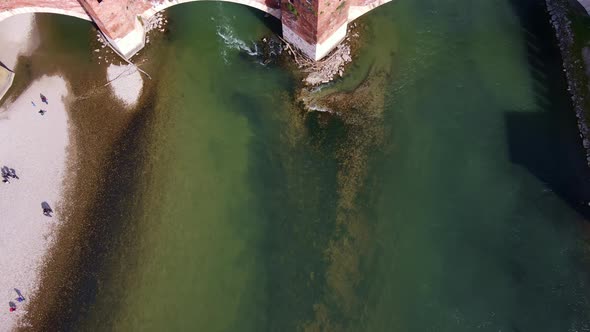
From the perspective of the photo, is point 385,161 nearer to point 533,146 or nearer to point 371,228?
point 371,228

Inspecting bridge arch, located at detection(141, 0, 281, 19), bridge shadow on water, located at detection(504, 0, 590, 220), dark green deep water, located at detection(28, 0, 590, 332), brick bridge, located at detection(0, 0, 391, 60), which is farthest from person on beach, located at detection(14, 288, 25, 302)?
bridge shadow on water, located at detection(504, 0, 590, 220)

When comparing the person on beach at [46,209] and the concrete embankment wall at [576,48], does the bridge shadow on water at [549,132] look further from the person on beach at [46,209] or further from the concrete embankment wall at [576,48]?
the person on beach at [46,209]

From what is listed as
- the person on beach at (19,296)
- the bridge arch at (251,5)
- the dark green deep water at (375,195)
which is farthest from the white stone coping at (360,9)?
the person on beach at (19,296)

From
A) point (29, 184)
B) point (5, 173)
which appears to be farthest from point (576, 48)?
point (5, 173)

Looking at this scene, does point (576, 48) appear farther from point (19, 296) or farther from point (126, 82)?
point (19, 296)

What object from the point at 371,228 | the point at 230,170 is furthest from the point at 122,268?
the point at 371,228

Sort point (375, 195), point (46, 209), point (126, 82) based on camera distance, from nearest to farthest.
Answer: point (375, 195) → point (46, 209) → point (126, 82)
